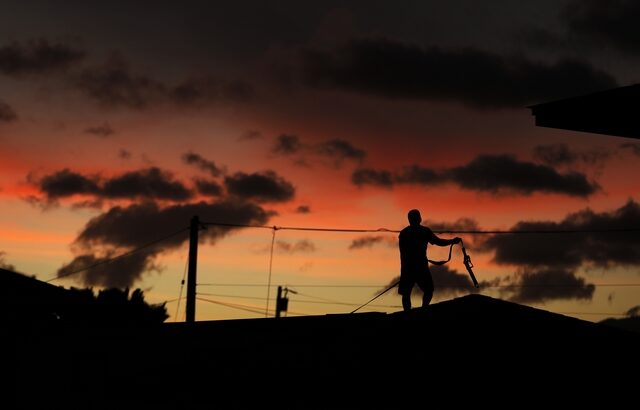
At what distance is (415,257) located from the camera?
53.2ft

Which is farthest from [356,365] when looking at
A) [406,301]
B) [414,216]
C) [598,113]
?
[598,113]

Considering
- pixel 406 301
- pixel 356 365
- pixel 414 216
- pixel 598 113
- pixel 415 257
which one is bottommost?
pixel 356 365

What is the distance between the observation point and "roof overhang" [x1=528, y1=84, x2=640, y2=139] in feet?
37.4

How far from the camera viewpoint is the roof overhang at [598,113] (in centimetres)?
1141

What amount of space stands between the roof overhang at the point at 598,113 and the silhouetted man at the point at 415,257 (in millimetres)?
4021

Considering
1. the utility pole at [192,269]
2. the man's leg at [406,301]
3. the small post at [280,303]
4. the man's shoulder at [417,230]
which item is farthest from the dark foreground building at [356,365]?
the small post at [280,303]

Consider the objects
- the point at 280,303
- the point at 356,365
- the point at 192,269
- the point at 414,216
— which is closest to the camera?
the point at 356,365

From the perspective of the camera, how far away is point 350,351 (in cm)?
1329

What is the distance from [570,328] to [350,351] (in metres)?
3.25

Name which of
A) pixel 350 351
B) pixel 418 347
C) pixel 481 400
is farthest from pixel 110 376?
pixel 481 400

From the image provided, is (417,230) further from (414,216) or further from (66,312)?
(66,312)

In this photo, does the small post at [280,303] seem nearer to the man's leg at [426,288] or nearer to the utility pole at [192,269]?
the utility pole at [192,269]

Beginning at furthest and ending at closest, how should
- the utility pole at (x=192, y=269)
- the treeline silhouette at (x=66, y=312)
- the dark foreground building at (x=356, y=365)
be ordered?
the utility pole at (x=192, y=269) → the treeline silhouette at (x=66, y=312) → the dark foreground building at (x=356, y=365)

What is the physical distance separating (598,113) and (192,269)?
742 inches
